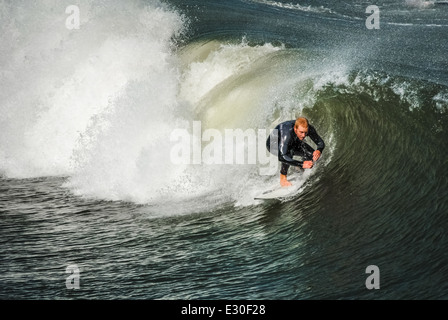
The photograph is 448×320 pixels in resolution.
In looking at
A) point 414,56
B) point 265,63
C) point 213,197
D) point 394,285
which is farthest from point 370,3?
point 394,285

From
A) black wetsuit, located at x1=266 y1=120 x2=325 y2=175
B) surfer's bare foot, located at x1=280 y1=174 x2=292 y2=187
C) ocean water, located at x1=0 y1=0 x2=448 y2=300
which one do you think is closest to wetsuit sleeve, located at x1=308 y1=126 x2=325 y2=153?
black wetsuit, located at x1=266 y1=120 x2=325 y2=175

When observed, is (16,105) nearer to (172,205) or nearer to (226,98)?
(226,98)

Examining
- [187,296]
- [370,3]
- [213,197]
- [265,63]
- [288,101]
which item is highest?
[370,3]

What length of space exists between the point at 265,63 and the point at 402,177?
620 cm

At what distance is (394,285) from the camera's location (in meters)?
6.78

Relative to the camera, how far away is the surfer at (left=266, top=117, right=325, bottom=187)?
361 inches

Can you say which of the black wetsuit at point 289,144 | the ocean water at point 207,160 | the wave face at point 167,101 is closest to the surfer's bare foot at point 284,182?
the black wetsuit at point 289,144

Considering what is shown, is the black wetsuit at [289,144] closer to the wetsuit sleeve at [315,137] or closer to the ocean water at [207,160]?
the wetsuit sleeve at [315,137]

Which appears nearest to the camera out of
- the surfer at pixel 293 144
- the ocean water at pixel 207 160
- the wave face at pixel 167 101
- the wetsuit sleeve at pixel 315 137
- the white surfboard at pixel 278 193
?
the ocean water at pixel 207 160

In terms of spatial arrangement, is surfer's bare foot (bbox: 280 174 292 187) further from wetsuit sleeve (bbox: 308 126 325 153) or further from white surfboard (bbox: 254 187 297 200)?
wetsuit sleeve (bbox: 308 126 325 153)

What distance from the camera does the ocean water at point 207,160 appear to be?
7.72 meters

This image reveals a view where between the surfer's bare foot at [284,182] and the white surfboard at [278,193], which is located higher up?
the surfer's bare foot at [284,182]

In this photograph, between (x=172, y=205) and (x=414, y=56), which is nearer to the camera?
(x=172, y=205)

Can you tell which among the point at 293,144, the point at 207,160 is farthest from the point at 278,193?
the point at 207,160
